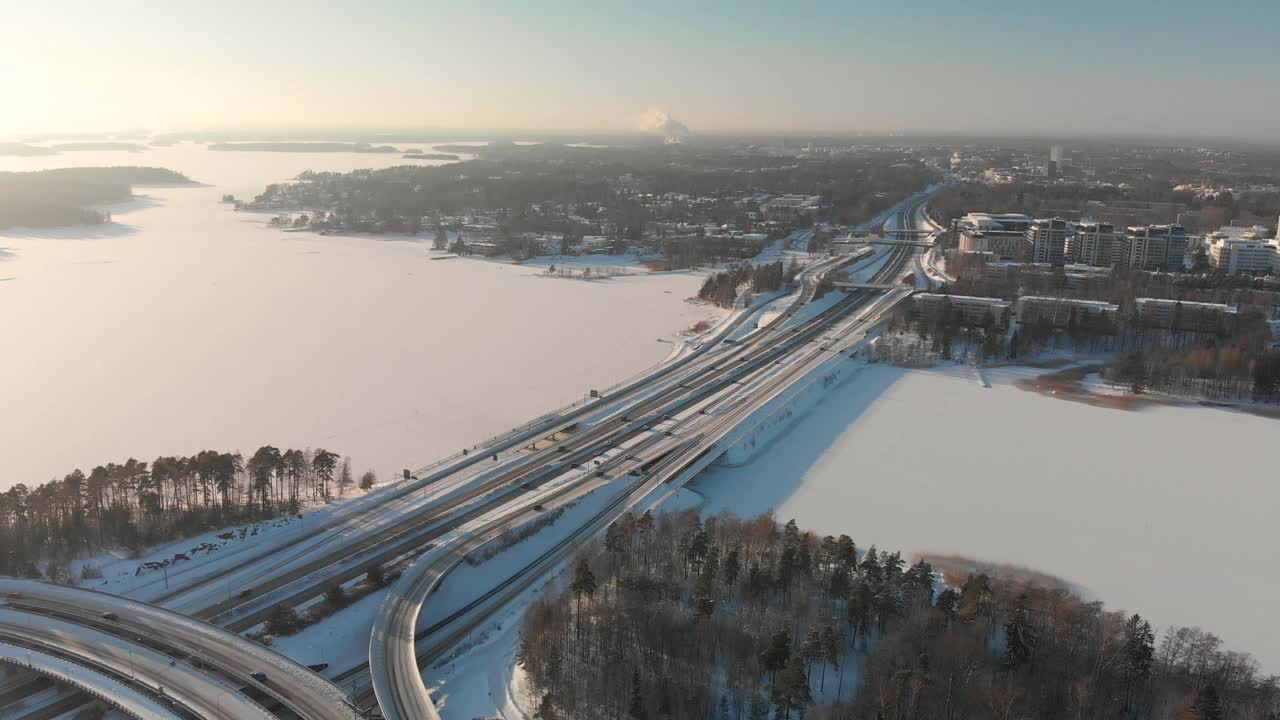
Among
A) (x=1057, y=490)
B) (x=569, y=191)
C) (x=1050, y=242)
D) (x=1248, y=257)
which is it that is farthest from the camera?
(x=569, y=191)

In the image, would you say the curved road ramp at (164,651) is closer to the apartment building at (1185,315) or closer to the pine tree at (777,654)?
the pine tree at (777,654)

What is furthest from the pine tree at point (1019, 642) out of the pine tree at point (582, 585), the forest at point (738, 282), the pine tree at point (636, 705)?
the forest at point (738, 282)

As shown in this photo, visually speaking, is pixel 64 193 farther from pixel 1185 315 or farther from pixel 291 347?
pixel 1185 315

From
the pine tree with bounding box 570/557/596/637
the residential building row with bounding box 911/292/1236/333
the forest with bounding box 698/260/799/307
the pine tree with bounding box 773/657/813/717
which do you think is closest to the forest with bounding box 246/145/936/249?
the forest with bounding box 698/260/799/307

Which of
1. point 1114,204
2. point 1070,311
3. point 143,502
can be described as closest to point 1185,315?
point 1070,311

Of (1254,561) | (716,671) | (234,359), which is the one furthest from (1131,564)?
(234,359)

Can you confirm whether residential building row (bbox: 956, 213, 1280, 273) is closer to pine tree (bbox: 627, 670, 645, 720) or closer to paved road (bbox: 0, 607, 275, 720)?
pine tree (bbox: 627, 670, 645, 720)

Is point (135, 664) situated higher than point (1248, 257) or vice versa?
point (1248, 257)
